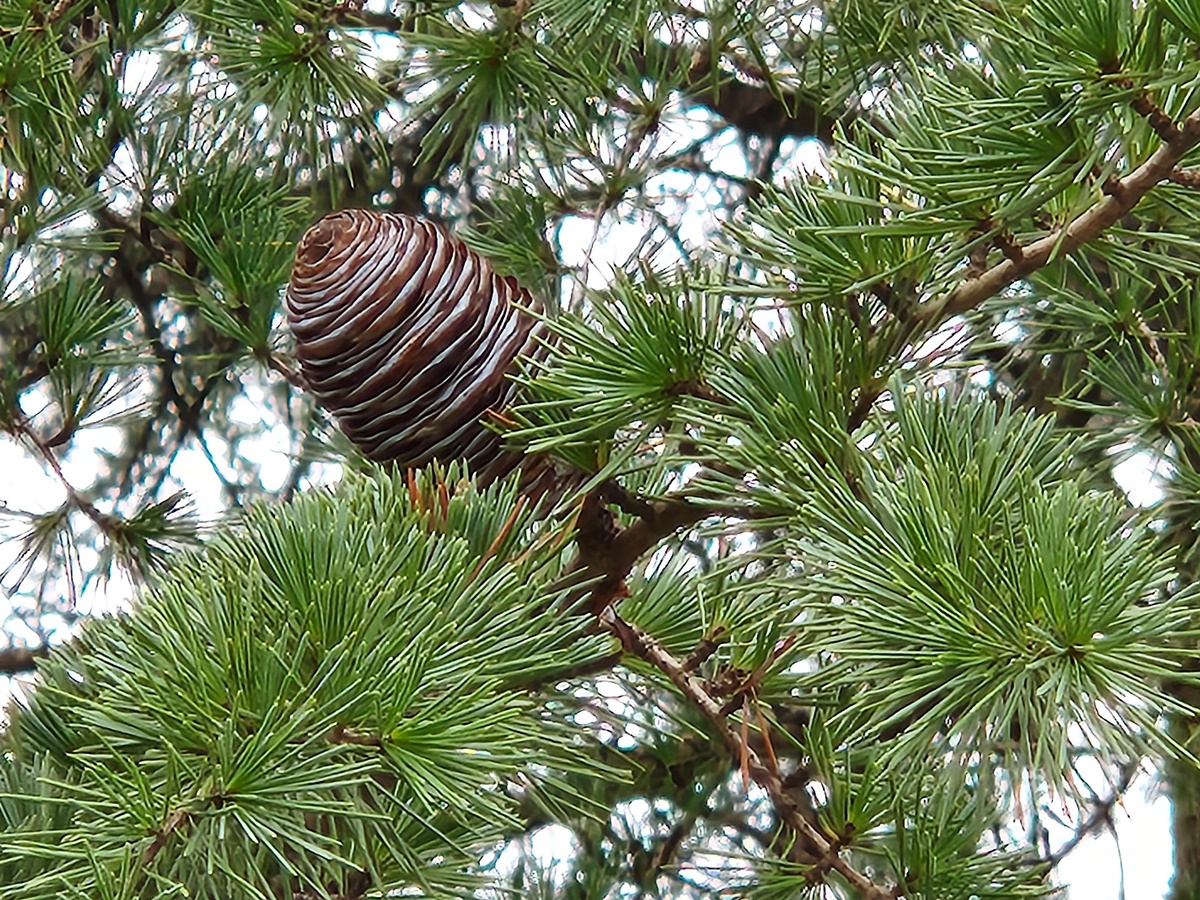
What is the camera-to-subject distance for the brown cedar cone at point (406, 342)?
487mm

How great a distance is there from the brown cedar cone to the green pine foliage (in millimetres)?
15

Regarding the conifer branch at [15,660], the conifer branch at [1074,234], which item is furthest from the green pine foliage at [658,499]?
the conifer branch at [15,660]

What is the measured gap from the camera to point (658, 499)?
0.47m

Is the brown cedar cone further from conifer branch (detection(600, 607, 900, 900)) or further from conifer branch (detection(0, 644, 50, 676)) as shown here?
conifer branch (detection(0, 644, 50, 676))

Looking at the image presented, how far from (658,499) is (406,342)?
0.11 m

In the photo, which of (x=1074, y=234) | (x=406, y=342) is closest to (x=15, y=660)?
(x=406, y=342)

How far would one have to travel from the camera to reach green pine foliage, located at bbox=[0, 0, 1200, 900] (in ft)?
1.18

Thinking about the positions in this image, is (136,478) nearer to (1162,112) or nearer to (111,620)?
(111,620)

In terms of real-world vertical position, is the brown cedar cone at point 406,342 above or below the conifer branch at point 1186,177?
below

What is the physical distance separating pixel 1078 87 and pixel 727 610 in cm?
25

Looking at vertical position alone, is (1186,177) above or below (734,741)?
above

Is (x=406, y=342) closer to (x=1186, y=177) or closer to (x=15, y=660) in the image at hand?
(x=1186, y=177)

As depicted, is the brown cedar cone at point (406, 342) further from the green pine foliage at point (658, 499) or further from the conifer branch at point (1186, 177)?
the conifer branch at point (1186, 177)

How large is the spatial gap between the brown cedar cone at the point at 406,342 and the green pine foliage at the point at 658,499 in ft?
0.05
